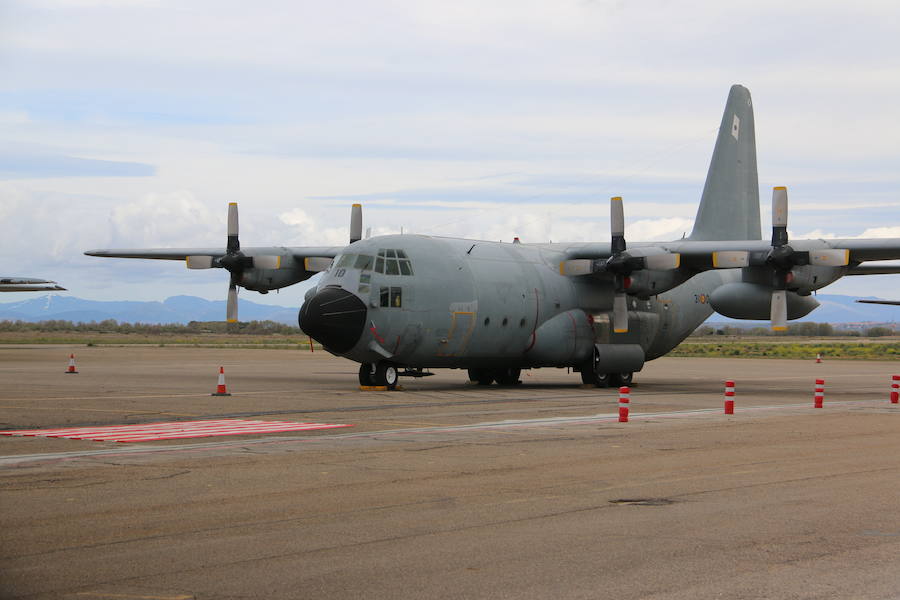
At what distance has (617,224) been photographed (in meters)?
31.3

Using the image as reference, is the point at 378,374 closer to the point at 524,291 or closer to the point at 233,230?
the point at 524,291

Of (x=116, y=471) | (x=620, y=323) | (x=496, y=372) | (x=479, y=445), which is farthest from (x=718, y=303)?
(x=116, y=471)

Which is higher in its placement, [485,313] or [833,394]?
[485,313]

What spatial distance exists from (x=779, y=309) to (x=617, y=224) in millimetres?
5271

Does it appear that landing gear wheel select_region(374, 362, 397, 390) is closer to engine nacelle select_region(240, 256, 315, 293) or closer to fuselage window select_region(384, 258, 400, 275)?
fuselage window select_region(384, 258, 400, 275)

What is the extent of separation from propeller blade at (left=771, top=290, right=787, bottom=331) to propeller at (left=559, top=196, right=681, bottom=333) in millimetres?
2852

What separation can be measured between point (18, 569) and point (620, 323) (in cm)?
2511

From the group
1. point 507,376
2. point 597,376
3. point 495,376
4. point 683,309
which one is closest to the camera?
point 597,376

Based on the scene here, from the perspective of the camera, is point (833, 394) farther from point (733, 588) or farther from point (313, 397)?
point (733, 588)

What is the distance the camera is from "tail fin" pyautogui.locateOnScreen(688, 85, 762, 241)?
37.1 metres

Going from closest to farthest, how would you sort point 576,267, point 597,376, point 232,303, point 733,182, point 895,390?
1. point 895,390
2. point 597,376
3. point 576,267
4. point 232,303
5. point 733,182

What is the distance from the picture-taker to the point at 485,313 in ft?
94.2

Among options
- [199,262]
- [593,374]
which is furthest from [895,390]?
[199,262]

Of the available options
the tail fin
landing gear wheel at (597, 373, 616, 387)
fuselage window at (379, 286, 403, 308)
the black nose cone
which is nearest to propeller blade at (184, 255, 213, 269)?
the black nose cone
